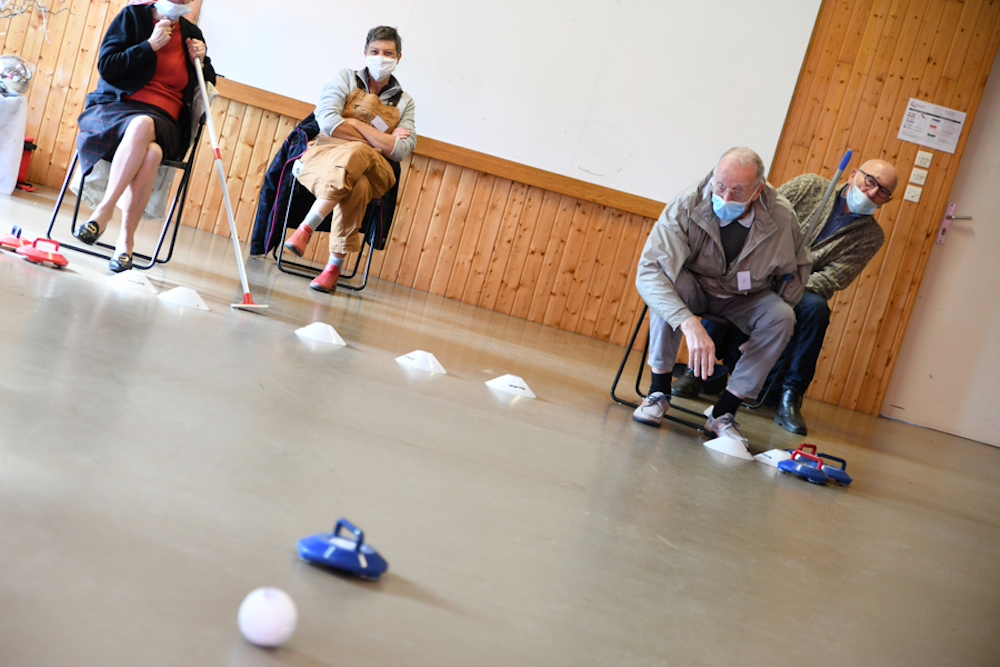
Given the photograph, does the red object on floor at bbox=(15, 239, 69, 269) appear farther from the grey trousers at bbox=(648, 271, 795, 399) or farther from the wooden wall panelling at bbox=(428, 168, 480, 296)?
the wooden wall panelling at bbox=(428, 168, 480, 296)

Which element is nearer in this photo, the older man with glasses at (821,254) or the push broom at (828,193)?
the push broom at (828,193)

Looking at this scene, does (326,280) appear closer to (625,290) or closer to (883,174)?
(625,290)

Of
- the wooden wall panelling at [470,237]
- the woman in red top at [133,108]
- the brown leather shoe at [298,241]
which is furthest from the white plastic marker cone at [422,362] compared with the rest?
the wooden wall panelling at [470,237]

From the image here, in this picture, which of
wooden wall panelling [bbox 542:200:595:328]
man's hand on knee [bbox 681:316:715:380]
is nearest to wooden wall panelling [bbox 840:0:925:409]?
wooden wall panelling [bbox 542:200:595:328]

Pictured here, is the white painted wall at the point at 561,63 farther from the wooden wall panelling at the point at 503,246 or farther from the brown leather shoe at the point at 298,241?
the brown leather shoe at the point at 298,241

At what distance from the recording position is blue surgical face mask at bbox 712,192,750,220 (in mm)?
2523

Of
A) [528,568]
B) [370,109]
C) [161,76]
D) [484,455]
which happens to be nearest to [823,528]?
[484,455]

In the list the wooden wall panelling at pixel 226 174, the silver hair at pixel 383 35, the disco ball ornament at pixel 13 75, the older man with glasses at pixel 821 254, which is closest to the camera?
the older man with glasses at pixel 821 254

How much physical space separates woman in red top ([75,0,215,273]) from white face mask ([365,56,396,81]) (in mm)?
1055

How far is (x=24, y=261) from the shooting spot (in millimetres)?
2318

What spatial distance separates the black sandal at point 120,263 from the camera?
2598mm

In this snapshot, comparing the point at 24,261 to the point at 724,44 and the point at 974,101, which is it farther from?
the point at 974,101

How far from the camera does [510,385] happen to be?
2.51 metres

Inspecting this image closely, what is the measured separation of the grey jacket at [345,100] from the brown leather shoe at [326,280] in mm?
664
